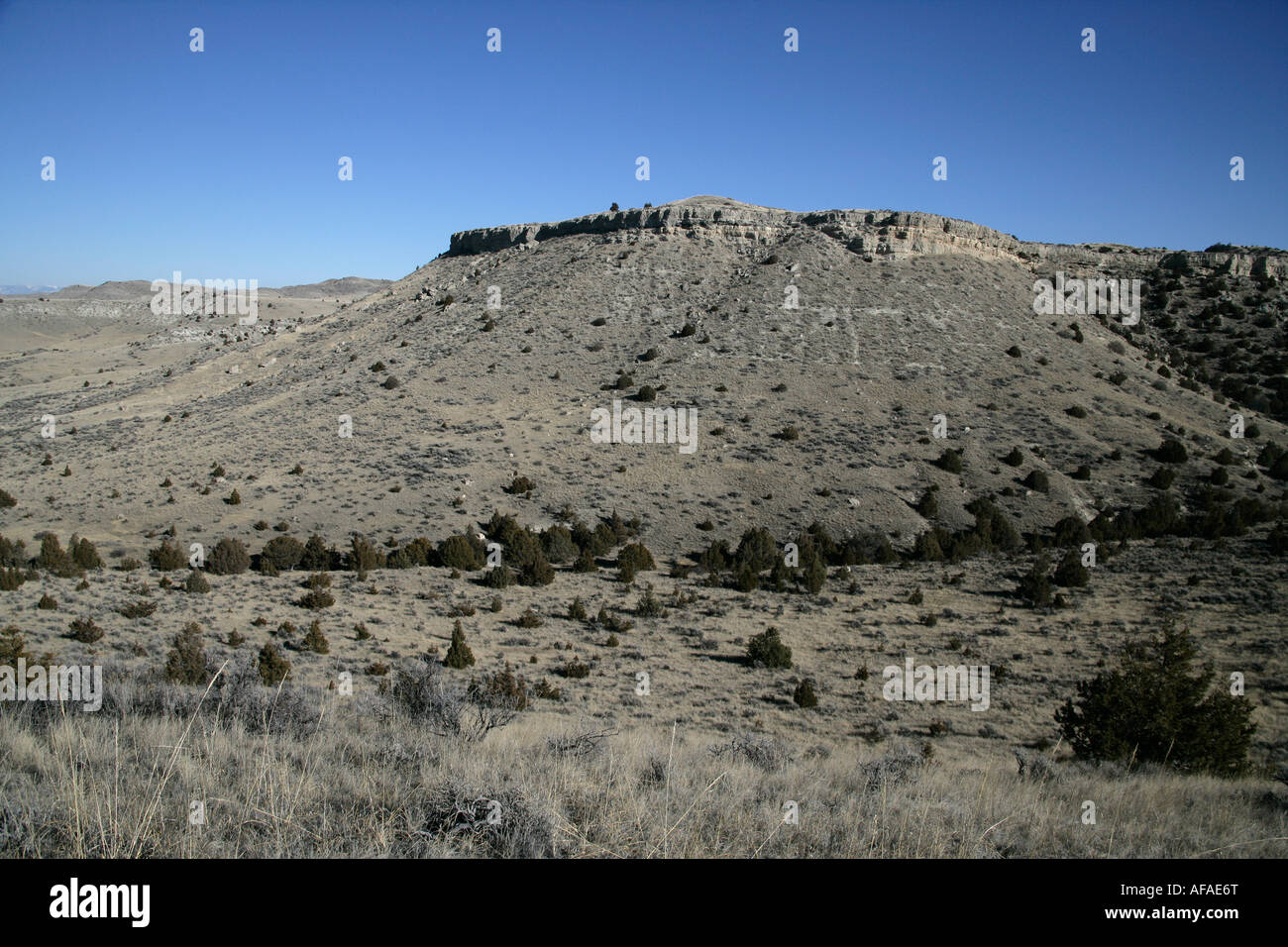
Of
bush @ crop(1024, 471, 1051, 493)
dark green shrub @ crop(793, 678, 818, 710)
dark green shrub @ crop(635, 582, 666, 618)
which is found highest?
bush @ crop(1024, 471, 1051, 493)

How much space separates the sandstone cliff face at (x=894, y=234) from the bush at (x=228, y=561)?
41.4m

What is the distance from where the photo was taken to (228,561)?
23016mm

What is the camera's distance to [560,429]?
35.8m

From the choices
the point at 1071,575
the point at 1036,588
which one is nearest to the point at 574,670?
the point at 1036,588

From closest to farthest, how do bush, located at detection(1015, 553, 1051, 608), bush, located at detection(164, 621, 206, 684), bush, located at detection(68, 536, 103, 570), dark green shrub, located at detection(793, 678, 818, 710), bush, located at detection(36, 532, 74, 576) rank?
bush, located at detection(164, 621, 206, 684) → dark green shrub, located at detection(793, 678, 818, 710) → bush, located at detection(1015, 553, 1051, 608) → bush, located at detection(36, 532, 74, 576) → bush, located at detection(68, 536, 103, 570)

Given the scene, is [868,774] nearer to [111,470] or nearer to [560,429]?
[560,429]

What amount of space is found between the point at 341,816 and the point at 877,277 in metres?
51.0

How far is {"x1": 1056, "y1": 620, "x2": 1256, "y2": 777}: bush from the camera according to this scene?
8430 millimetres

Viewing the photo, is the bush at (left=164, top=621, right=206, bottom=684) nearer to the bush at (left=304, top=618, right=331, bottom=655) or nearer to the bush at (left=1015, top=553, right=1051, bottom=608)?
the bush at (left=304, top=618, right=331, bottom=655)

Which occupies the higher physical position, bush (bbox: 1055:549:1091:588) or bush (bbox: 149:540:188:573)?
bush (bbox: 149:540:188:573)

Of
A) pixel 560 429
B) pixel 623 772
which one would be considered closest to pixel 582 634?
pixel 623 772

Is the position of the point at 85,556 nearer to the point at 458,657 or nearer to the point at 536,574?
the point at 536,574

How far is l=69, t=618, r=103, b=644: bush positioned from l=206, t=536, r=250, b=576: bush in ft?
25.5

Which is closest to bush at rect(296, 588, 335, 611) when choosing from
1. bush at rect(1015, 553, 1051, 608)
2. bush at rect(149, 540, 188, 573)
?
bush at rect(149, 540, 188, 573)
